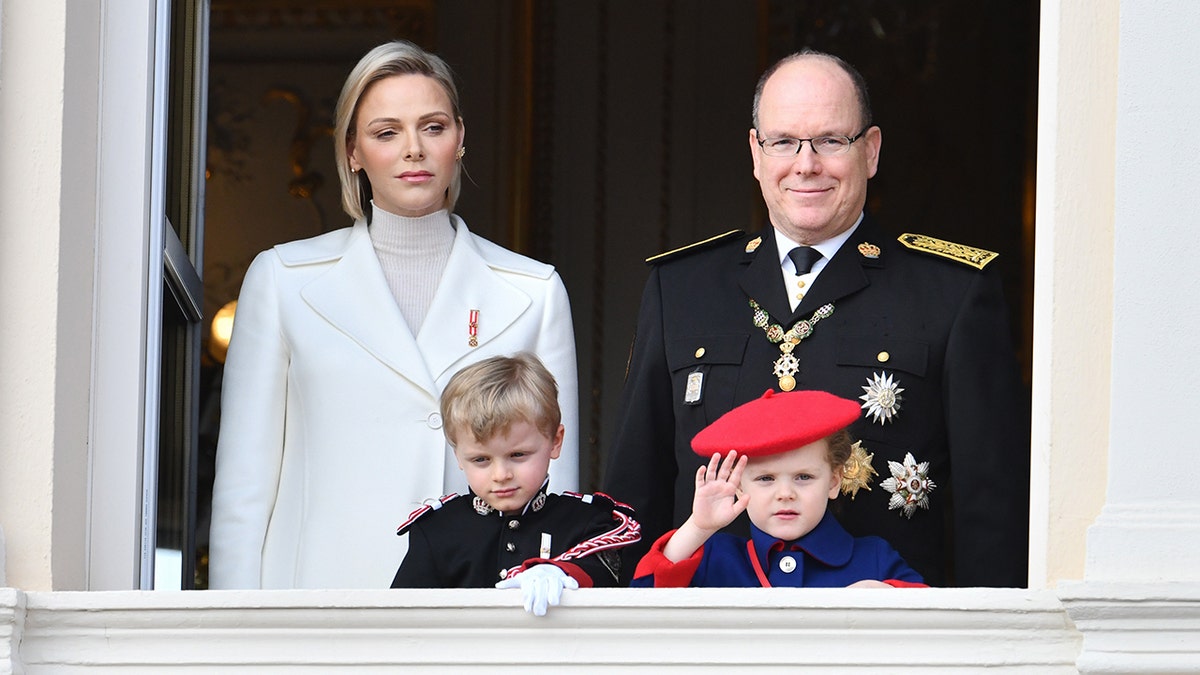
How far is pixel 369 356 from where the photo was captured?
4.85 metres

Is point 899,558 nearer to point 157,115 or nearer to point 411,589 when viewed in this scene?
point 411,589

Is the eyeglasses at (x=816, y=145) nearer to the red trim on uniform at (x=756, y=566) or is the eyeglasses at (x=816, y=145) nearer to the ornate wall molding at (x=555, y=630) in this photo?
the red trim on uniform at (x=756, y=566)

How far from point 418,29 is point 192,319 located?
11.9 ft

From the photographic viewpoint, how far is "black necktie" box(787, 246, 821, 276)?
15.1ft

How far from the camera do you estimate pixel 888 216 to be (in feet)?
28.4

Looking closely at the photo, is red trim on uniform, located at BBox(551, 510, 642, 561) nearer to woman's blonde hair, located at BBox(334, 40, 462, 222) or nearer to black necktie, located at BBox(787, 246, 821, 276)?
black necktie, located at BBox(787, 246, 821, 276)

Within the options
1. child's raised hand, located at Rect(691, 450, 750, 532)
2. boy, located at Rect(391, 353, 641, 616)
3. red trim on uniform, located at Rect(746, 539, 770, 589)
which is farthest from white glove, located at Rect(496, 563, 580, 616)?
red trim on uniform, located at Rect(746, 539, 770, 589)

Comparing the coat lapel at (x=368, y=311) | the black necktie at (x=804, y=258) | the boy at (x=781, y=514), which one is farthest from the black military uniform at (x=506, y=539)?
the black necktie at (x=804, y=258)

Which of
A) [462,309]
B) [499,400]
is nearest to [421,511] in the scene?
[499,400]

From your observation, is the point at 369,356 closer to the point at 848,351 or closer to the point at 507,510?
the point at 507,510

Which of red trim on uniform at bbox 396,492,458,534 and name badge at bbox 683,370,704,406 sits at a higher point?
name badge at bbox 683,370,704,406

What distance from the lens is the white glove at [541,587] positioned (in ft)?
13.0

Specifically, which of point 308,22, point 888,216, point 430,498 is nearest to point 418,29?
point 308,22

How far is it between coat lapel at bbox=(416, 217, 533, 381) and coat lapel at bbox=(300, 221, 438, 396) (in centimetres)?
4
